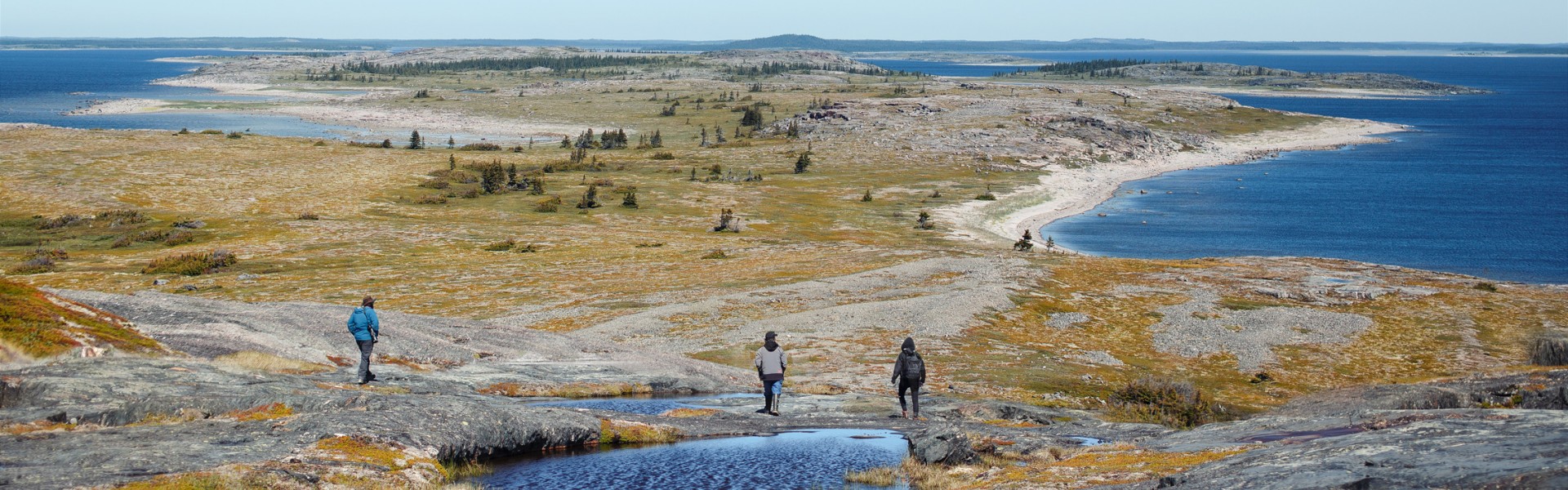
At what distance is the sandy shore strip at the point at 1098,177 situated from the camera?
86.2m

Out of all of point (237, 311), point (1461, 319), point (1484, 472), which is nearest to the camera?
point (1484, 472)

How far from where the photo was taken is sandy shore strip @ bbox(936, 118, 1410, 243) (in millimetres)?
86188

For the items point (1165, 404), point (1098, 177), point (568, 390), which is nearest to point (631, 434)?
point (568, 390)

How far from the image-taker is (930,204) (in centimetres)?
9194

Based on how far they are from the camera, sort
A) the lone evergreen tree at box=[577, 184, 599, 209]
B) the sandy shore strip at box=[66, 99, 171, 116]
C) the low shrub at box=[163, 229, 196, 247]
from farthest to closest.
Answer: the sandy shore strip at box=[66, 99, 171, 116]
the lone evergreen tree at box=[577, 184, 599, 209]
the low shrub at box=[163, 229, 196, 247]

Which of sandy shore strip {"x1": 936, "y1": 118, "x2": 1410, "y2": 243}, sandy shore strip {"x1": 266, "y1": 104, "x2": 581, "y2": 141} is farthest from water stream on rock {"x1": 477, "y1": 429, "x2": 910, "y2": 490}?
sandy shore strip {"x1": 266, "y1": 104, "x2": 581, "y2": 141}

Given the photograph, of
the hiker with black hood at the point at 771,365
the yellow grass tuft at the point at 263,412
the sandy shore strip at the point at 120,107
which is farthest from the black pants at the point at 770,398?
the sandy shore strip at the point at 120,107

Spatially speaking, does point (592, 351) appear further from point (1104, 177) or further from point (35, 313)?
point (1104, 177)

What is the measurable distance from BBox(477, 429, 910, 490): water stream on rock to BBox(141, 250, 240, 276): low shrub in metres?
40.6

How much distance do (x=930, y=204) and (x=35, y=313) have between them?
75.6 metres

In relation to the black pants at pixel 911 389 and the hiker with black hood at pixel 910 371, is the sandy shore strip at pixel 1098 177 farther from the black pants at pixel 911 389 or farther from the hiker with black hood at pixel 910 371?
the hiker with black hood at pixel 910 371

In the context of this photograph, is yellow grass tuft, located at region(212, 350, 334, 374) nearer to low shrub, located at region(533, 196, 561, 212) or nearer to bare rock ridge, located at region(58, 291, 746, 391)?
bare rock ridge, located at region(58, 291, 746, 391)

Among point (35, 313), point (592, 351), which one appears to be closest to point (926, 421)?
point (592, 351)

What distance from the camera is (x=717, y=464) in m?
20.1
